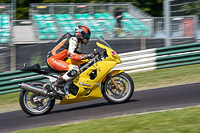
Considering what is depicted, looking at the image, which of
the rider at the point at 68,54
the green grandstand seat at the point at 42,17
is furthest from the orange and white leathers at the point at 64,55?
the green grandstand seat at the point at 42,17

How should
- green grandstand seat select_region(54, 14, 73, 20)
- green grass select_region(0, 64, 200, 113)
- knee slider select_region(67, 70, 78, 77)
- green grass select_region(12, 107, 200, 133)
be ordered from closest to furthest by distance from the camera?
green grass select_region(12, 107, 200, 133) → knee slider select_region(67, 70, 78, 77) → green grass select_region(0, 64, 200, 113) → green grandstand seat select_region(54, 14, 73, 20)

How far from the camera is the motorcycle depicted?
708 cm

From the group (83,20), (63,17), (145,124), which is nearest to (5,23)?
(63,17)

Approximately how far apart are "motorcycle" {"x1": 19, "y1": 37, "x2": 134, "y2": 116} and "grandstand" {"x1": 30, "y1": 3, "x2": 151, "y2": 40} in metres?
8.38

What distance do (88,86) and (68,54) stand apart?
0.79 m

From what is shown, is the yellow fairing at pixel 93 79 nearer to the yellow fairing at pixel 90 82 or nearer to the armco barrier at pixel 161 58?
the yellow fairing at pixel 90 82

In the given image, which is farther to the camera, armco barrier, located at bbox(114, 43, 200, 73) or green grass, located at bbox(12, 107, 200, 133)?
armco barrier, located at bbox(114, 43, 200, 73)

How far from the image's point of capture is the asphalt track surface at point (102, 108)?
6523 millimetres

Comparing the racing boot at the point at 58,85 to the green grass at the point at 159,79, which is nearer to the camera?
the racing boot at the point at 58,85

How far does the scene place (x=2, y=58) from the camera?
11758 millimetres

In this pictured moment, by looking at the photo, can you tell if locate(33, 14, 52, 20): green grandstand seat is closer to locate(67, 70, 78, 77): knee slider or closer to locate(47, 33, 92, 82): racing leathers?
locate(47, 33, 92, 82): racing leathers

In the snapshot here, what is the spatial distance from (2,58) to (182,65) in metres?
6.27

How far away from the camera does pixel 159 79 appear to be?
33.5ft

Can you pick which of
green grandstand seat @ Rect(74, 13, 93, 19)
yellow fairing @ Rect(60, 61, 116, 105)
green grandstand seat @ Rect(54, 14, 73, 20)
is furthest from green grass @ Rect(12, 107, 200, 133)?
green grandstand seat @ Rect(74, 13, 93, 19)
